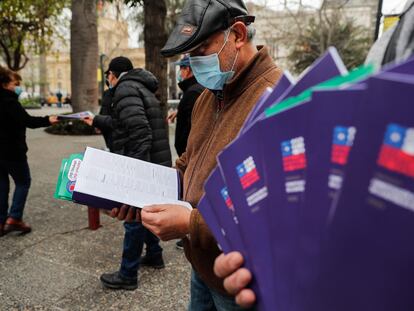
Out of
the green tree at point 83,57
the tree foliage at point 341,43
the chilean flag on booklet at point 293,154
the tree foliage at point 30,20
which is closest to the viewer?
the chilean flag on booklet at point 293,154

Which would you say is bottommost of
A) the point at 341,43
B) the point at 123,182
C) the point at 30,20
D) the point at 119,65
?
the point at 123,182

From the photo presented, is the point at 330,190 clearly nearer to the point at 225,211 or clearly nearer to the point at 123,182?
the point at 225,211

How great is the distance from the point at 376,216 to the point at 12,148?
4405mm

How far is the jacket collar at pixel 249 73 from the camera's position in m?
1.43

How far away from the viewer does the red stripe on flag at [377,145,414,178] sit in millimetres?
472

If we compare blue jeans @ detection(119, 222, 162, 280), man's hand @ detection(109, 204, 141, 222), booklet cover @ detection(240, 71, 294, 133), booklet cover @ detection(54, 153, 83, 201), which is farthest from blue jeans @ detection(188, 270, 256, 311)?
blue jeans @ detection(119, 222, 162, 280)

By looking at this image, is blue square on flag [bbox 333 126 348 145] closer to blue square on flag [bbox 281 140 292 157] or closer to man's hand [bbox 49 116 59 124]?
blue square on flag [bbox 281 140 292 157]

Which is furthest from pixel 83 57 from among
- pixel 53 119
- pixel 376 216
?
pixel 376 216

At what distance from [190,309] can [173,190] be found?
64 cm

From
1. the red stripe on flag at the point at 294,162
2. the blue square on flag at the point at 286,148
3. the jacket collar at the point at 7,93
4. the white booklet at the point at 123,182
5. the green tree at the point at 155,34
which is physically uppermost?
the green tree at the point at 155,34

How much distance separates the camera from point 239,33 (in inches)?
59.2

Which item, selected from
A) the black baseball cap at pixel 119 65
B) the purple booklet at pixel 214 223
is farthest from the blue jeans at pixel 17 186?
the purple booklet at pixel 214 223

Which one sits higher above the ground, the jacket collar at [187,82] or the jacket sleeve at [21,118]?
the jacket collar at [187,82]

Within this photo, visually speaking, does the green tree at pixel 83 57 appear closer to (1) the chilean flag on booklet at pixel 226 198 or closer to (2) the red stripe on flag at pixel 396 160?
(1) the chilean flag on booklet at pixel 226 198
